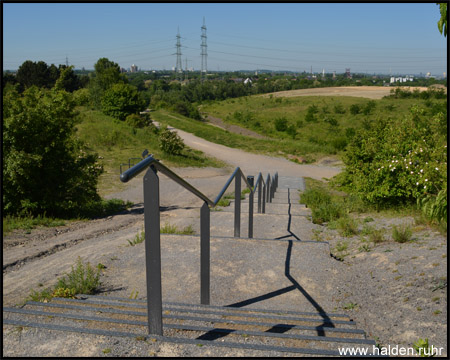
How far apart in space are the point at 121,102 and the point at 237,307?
3153cm

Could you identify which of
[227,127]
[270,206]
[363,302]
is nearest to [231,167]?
[270,206]

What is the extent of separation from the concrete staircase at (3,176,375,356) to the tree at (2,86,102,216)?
5349mm

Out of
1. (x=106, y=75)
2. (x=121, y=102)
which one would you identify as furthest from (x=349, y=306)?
(x=106, y=75)

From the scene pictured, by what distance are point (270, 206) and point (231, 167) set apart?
11930mm

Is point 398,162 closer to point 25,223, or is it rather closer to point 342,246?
point 342,246

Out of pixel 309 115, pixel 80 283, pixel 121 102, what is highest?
pixel 121 102

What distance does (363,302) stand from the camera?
423 centimetres

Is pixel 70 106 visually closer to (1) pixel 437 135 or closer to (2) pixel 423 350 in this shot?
(1) pixel 437 135

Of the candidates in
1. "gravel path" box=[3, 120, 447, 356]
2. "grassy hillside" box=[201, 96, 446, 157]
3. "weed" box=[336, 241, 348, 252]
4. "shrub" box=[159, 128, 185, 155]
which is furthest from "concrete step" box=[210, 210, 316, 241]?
"grassy hillside" box=[201, 96, 446, 157]

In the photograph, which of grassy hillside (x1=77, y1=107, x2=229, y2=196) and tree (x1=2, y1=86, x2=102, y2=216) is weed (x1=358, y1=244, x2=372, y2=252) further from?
grassy hillside (x1=77, y1=107, x2=229, y2=196)

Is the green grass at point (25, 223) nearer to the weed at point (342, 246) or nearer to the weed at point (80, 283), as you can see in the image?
the weed at point (80, 283)

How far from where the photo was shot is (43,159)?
10.6m

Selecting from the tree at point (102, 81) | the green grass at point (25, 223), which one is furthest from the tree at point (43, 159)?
the tree at point (102, 81)

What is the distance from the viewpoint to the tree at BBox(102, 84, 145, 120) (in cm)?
3353
